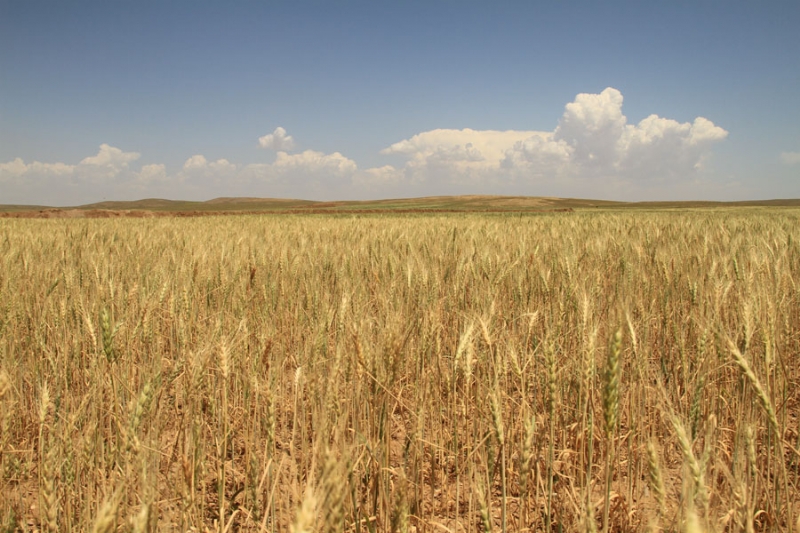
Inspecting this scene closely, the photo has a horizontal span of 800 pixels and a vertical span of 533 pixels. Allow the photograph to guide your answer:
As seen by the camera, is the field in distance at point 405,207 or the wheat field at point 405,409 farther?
the field in distance at point 405,207

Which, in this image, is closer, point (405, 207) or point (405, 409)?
point (405, 409)

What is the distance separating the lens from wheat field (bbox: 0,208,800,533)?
3.27 feet

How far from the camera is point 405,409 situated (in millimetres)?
1907

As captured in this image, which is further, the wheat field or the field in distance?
the field in distance

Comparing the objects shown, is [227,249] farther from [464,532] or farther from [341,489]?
[341,489]

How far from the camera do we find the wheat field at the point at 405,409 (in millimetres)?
998

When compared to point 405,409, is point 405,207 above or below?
above

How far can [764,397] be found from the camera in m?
0.98

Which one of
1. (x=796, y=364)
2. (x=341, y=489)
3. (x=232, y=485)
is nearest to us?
(x=341, y=489)

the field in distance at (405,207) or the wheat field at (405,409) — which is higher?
the field in distance at (405,207)

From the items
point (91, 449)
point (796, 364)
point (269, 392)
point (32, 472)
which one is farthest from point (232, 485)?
point (796, 364)

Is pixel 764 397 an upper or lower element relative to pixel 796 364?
upper

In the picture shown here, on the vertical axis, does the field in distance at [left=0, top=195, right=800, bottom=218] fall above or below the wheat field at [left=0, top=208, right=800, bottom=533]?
above

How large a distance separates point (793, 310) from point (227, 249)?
414 cm
